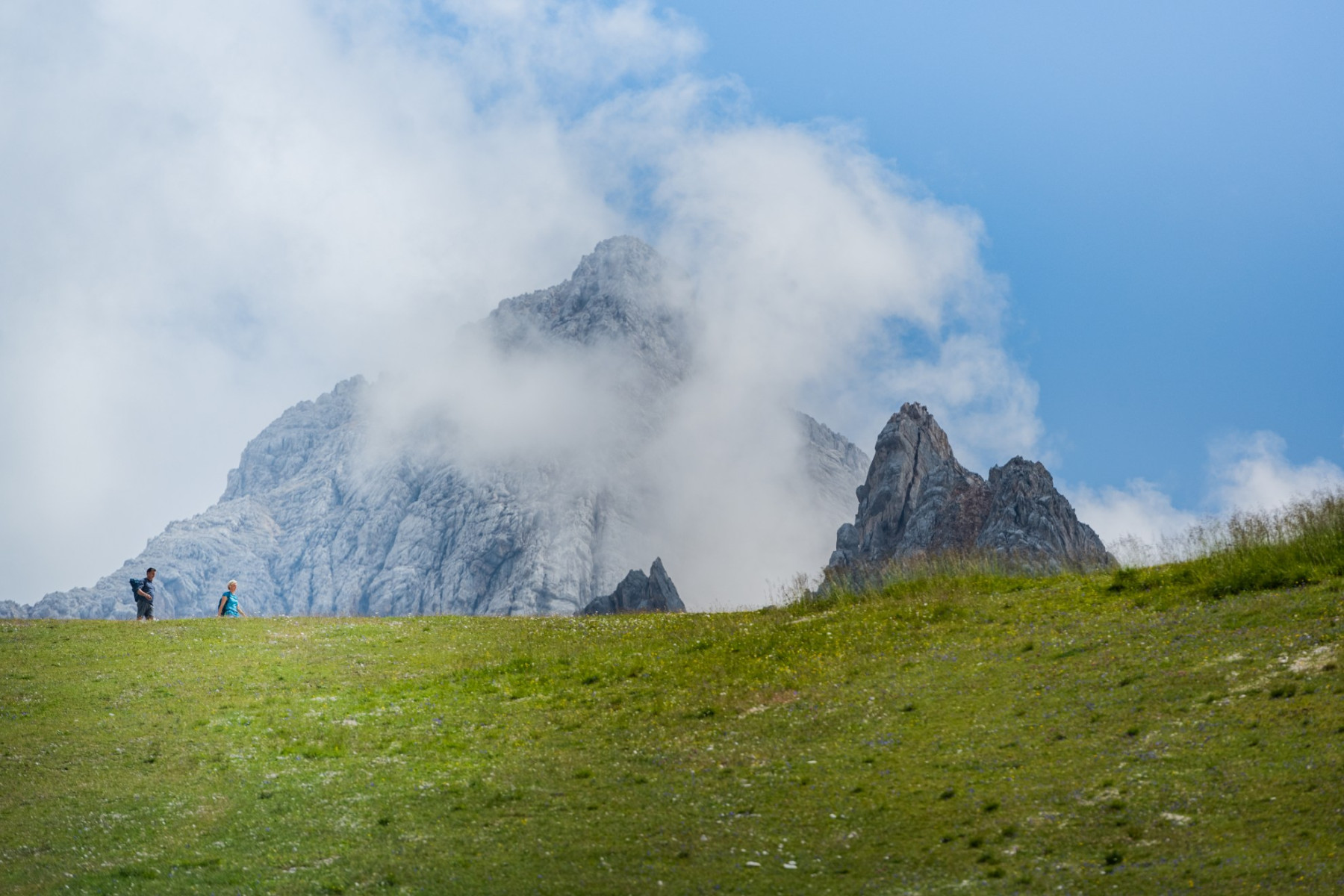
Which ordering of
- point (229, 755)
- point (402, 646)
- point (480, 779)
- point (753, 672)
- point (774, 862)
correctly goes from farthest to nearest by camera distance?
point (402, 646) → point (753, 672) → point (229, 755) → point (480, 779) → point (774, 862)

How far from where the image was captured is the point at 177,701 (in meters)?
30.6

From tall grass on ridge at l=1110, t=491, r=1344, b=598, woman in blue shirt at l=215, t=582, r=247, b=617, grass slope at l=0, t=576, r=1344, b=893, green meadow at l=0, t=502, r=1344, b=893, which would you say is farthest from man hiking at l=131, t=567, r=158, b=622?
tall grass on ridge at l=1110, t=491, r=1344, b=598

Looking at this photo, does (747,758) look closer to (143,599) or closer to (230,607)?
(230,607)

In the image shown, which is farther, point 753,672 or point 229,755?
point 753,672

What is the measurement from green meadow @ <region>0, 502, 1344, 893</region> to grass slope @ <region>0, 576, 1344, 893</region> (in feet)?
0.27

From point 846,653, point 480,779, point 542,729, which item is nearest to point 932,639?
point 846,653

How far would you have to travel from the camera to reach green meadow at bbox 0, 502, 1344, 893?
56.9 feet

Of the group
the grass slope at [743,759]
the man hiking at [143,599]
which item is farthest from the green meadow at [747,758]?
the man hiking at [143,599]

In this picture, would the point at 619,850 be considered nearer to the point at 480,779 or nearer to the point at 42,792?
the point at 480,779

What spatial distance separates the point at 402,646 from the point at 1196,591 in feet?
84.6

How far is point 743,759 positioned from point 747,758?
0.13m

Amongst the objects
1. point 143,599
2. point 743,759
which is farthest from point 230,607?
point 743,759

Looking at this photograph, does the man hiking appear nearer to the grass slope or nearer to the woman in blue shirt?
the woman in blue shirt

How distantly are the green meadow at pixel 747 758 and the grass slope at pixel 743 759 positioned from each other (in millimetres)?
81
